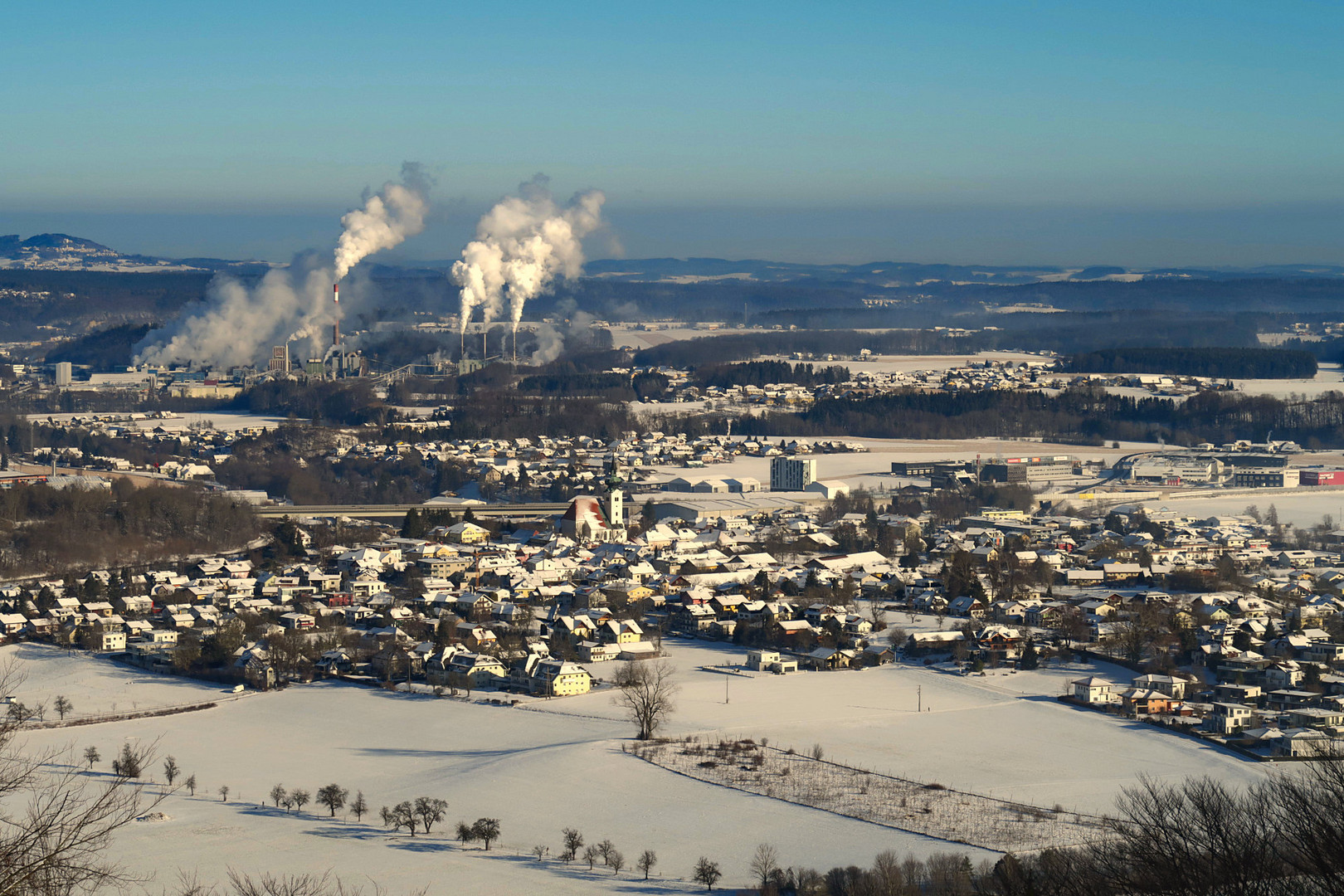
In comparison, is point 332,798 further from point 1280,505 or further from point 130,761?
point 1280,505

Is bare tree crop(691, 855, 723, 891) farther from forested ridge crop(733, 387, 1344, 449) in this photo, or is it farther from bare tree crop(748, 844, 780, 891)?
forested ridge crop(733, 387, 1344, 449)

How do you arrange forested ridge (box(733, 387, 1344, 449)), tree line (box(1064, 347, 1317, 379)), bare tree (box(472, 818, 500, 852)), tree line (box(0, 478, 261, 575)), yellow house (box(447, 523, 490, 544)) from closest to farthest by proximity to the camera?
bare tree (box(472, 818, 500, 852)), tree line (box(0, 478, 261, 575)), yellow house (box(447, 523, 490, 544)), forested ridge (box(733, 387, 1344, 449)), tree line (box(1064, 347, 1317, 379))

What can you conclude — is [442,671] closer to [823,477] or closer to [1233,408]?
[823,477]

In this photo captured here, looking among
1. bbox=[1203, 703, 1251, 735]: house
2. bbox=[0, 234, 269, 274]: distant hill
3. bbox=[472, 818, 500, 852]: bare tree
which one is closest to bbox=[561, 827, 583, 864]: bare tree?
bbox=[472, 818, 500, 852]: bare tree

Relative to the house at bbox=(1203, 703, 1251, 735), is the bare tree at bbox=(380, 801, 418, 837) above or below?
below

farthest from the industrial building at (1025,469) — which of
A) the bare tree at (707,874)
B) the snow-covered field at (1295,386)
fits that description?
the bare tree at (707,874)

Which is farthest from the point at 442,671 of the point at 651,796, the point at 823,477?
the point at 823,477

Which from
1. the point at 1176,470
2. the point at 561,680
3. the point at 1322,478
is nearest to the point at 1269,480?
the point at 1322,478

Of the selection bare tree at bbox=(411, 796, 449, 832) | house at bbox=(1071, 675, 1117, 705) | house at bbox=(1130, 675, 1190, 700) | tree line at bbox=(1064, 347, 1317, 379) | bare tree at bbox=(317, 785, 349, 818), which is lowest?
bare tree at bbox=(317, 785, 349, 818)
